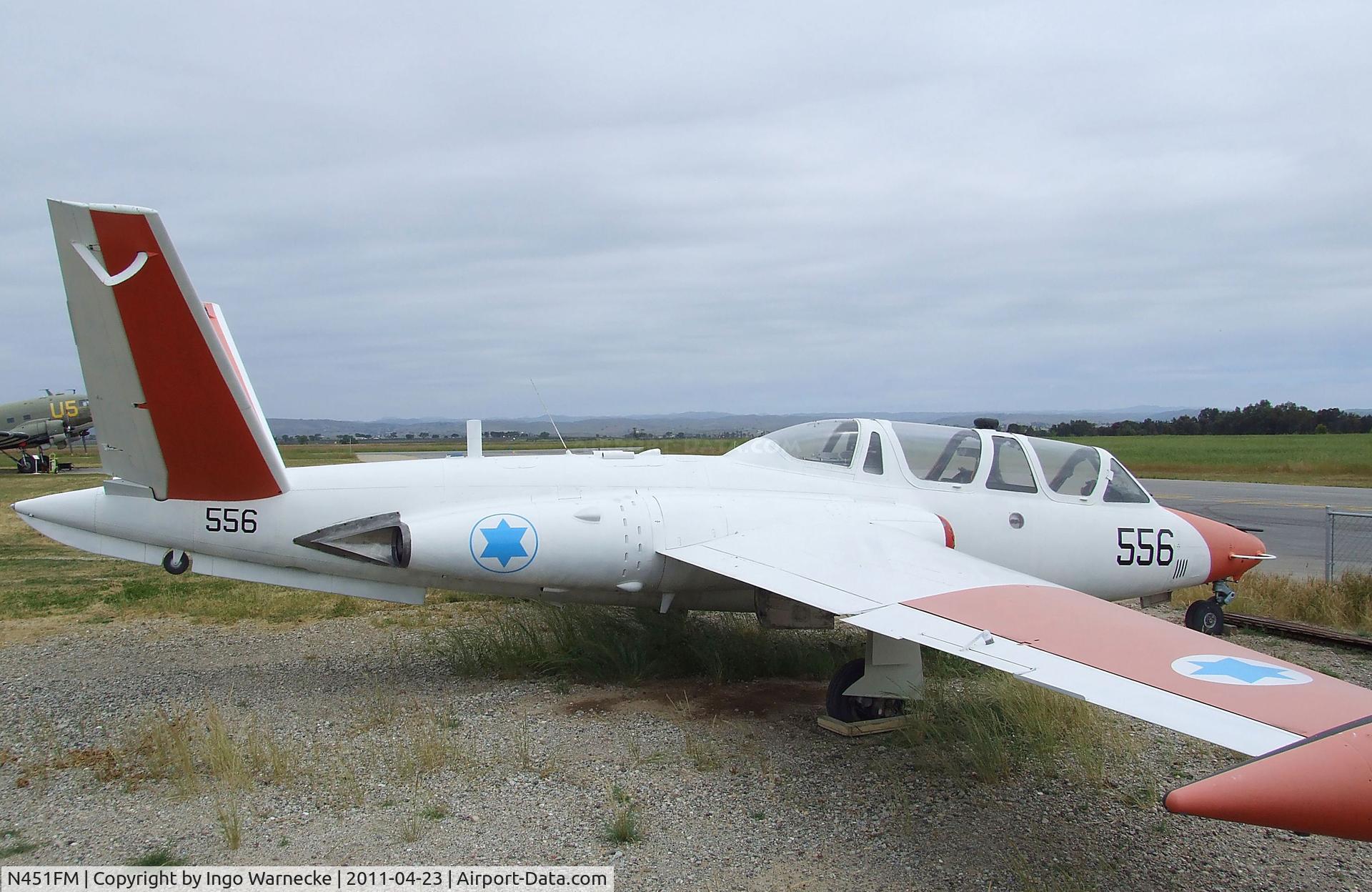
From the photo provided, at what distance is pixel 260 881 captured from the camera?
410 cm

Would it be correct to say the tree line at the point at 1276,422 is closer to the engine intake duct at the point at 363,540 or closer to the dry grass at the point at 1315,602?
the dry grass at the point at 1315,602

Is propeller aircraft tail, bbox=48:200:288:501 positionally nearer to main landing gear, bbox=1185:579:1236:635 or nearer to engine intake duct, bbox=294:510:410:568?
engine intake duct, bbox=294:510:410:568

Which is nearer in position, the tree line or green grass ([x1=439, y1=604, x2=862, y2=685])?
green grass ([x1=439, y1=604, x2=862, y2=685])

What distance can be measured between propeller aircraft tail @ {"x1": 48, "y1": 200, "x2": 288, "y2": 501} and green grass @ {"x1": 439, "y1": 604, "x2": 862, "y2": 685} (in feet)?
7.89

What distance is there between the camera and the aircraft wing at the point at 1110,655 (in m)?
3.23

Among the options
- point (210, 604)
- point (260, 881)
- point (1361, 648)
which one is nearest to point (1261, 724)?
point (260, 881)

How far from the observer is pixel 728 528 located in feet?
23.6

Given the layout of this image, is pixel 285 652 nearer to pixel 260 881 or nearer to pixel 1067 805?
pixel 260 881

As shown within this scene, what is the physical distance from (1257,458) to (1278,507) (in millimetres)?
25458

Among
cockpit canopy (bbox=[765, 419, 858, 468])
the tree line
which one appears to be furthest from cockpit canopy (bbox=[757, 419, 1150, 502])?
the tree line

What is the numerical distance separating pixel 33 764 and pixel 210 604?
5519 millimetres

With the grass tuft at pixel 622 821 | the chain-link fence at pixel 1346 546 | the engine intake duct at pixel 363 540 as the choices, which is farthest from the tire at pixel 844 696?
the chain-link fence at pixel 1346 546

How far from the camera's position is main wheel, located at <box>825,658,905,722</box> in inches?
258

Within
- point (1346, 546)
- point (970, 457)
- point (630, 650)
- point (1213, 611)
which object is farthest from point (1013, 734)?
point (1346, 546)
